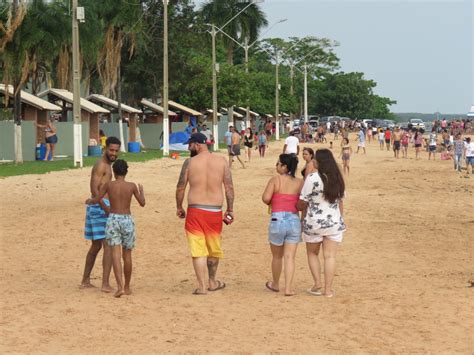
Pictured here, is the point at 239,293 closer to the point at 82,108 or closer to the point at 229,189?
the point at 229,189

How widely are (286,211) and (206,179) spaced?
875 millimetres

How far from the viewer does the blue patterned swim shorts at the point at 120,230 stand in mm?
9961

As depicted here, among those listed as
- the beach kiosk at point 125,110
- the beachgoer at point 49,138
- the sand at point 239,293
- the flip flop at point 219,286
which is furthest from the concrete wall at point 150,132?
the flip flop at point 219,286

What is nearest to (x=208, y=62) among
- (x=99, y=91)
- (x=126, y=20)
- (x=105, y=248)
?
(x=99, y=91)

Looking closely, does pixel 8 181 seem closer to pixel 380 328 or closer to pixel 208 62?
pixel 380 328

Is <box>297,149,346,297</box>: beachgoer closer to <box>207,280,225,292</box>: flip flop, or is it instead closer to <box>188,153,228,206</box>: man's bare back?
<box>188,153,228,206</box>: man's bare back

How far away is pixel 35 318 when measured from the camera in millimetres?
8992

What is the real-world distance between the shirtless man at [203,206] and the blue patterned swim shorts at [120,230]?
1.69ft

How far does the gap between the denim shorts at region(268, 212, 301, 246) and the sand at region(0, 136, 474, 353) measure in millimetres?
605

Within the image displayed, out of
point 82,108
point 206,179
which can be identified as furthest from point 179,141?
point 206,179

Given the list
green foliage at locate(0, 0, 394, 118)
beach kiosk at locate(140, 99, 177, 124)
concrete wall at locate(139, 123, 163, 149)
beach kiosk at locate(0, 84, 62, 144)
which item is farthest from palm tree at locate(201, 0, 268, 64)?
beach kiosk at locate(0, 84, 62, 144)

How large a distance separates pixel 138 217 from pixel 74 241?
3316mm

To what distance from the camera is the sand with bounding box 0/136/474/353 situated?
812cm

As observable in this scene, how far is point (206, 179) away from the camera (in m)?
10.1
